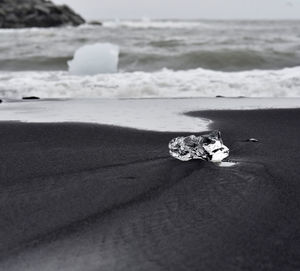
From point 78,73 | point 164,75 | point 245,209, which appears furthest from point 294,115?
point 78,73

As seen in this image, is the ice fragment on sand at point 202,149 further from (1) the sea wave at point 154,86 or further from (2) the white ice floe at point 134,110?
(1) the sea wave at point 154,86

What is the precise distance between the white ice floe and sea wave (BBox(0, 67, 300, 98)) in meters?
0.58

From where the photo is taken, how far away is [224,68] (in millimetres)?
9516

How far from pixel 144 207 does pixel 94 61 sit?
20.4 ft

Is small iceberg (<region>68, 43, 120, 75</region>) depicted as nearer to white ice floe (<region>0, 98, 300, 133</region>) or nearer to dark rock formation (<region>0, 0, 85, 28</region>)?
white ice floe (<region>0, 98, 300, 133</region>)

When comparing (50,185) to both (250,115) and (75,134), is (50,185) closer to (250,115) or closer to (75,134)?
(75,134)

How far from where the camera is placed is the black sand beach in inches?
61.7

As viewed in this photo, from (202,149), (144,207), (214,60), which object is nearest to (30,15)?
(214,60)

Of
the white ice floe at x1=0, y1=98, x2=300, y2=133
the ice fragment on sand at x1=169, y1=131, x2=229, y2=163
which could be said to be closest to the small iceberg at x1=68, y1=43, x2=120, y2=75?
the white ice floe at x1=0, y1=98, x2=300, y2=133

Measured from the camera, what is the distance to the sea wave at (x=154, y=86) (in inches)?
241

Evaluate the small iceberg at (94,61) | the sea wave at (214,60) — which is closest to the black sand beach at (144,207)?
the small iceberg at (94,61)

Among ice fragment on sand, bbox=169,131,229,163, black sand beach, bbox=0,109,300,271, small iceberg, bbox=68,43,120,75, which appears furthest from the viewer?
small iceberg, bbox=68,43,120,75

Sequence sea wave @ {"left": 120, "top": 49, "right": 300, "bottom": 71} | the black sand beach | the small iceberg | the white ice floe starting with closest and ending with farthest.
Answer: the black sand beach → the white ice floe → the small iceberg → sea wave @ {"left": 120, "top": 49, "right": 300, "bottom": 71}

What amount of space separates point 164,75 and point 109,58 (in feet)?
4.39
